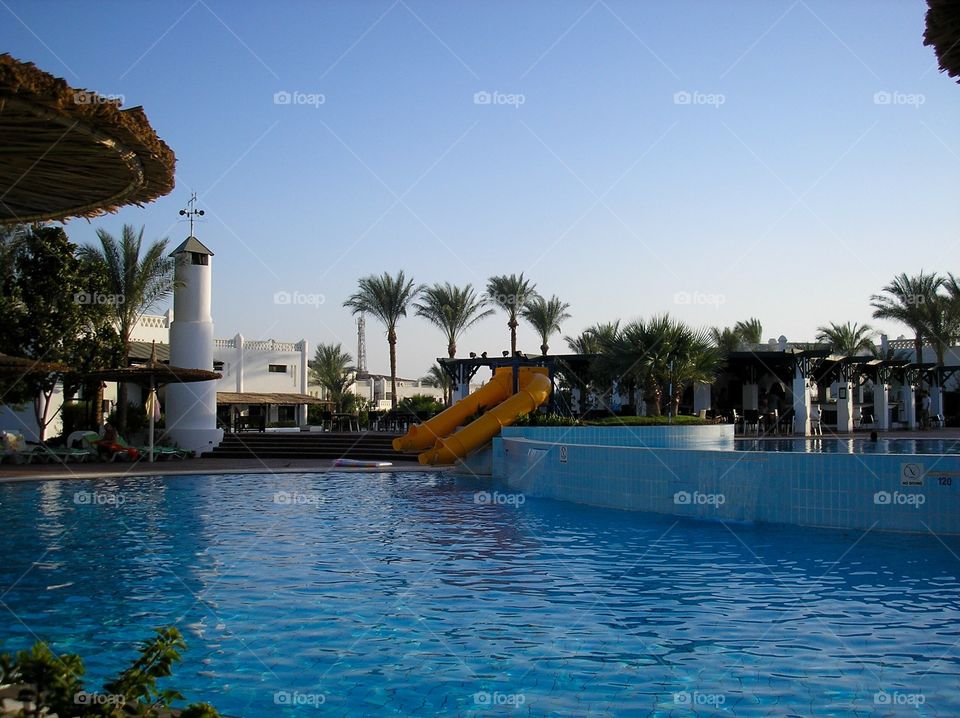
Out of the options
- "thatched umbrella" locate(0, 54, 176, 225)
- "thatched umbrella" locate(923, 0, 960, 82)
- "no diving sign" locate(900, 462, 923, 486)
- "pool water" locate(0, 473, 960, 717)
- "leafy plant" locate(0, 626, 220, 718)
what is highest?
"thatched umbrella" locate(923, 0, 960, 82)

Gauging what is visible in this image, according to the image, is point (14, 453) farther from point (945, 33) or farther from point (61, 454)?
point (945, 33)

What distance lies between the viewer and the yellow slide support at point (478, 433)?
2162 centimetres

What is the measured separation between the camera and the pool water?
5.40 meters

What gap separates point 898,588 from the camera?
326 inches

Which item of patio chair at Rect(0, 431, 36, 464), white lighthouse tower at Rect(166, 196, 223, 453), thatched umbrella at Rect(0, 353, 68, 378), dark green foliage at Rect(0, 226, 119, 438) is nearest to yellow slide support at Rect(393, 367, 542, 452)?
white lighthouse tower at Rect(166, 196, 223, 453)

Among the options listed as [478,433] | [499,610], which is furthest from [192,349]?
[499,610]

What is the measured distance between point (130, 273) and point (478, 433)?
13.5m

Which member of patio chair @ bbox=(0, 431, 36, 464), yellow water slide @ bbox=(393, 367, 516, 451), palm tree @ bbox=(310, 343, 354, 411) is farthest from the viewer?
palm tree @ bbox=(310, 343, 354, 411)

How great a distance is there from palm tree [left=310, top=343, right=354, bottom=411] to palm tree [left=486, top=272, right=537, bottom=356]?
14.4m

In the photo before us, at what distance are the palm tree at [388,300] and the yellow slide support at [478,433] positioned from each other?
19270 mm

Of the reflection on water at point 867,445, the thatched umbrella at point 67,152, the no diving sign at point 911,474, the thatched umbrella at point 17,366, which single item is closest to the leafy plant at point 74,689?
the thatched umbrella at point 67,152

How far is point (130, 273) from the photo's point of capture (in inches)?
1104

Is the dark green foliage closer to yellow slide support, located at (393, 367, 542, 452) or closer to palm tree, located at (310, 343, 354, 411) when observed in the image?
yellow slide support, located at (393, 367, 542, 452)

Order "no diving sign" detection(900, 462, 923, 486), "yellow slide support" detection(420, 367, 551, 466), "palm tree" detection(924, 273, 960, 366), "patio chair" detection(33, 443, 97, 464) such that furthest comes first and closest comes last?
"palm tree" detection(924, 273, 960, 366)
"patio chair" detection(33, 443, 97, 464)
"yellow slide support" detection(420, 367, 551, 466)
"no diving sign" detection(900, 462, 923, 486)
